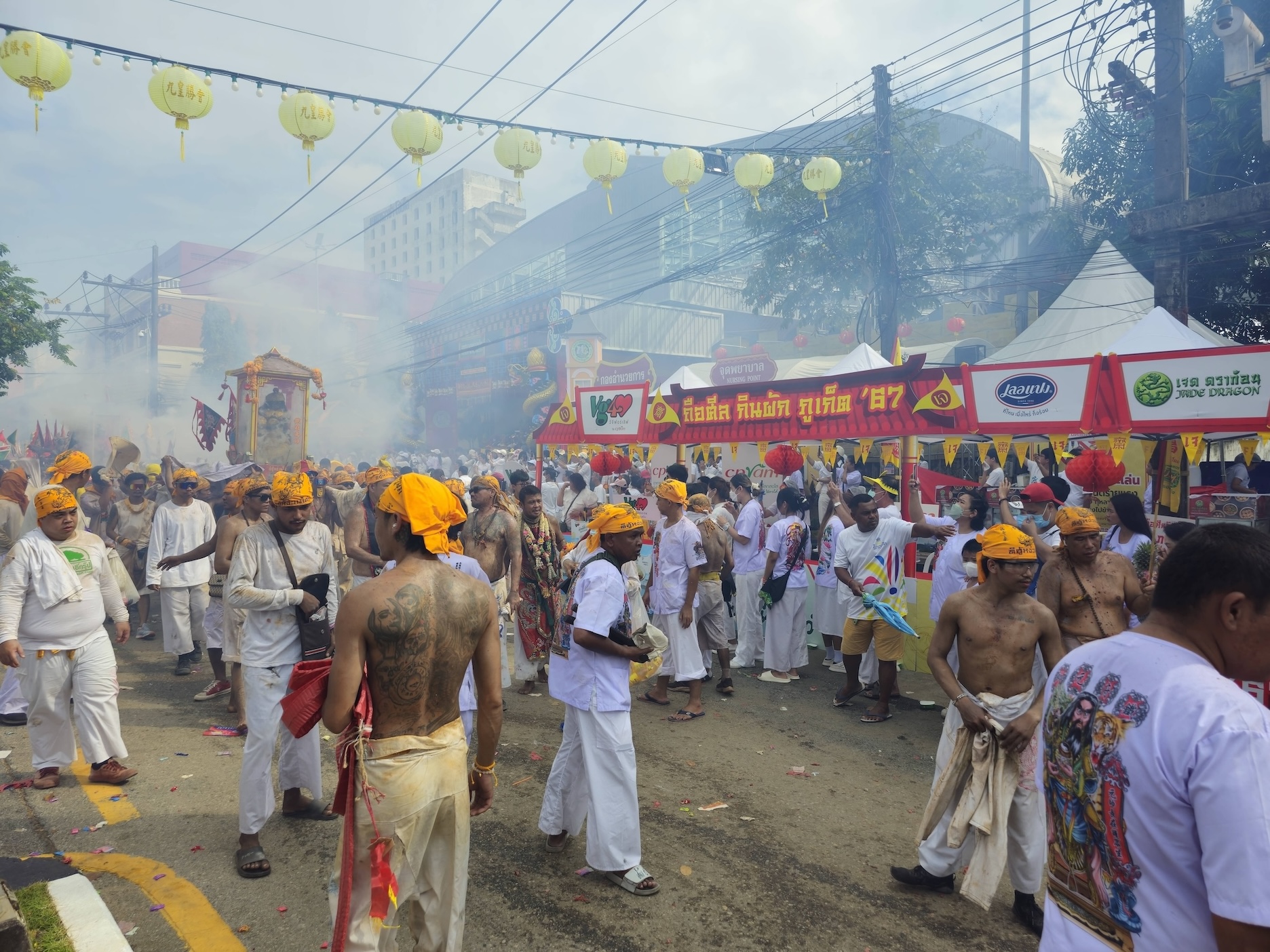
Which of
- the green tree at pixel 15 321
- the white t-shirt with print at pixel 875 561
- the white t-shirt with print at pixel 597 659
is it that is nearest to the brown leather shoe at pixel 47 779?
the white t-shirt with print at pixel 597 659

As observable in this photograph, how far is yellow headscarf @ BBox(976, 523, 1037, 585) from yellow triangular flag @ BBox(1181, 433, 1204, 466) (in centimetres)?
550

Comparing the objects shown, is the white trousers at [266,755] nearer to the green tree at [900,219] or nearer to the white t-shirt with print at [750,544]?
the white t-shirt with print at [750,544]

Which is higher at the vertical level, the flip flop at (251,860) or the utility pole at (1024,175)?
the utility pole at (1024,175)

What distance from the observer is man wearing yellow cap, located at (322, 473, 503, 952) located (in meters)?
2.76

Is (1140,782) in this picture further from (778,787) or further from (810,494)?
(810,494)

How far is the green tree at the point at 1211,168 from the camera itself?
15.4 meters

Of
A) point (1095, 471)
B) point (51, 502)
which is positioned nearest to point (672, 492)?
point (1095, 471)

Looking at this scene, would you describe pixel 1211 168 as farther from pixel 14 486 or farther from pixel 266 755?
pixel 14 486

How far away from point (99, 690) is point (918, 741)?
6.12 meters

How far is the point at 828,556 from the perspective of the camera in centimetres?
873

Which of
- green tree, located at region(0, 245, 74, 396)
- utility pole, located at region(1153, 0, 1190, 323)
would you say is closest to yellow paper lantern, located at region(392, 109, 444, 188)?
utility pole, located at region(1153, 0, 1190, 323)

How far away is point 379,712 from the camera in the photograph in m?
2.83

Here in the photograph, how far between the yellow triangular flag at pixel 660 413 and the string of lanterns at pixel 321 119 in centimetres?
349

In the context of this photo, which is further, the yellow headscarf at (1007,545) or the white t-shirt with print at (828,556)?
the white t-shirt with print at (828,556)
